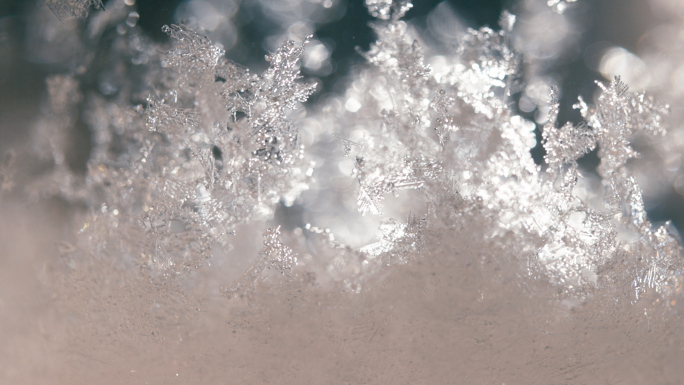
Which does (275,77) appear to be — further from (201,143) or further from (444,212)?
(444,212)

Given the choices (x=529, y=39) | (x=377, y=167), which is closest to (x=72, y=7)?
(x=377, y=167)

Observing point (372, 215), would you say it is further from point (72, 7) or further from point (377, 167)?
point (72, 7)

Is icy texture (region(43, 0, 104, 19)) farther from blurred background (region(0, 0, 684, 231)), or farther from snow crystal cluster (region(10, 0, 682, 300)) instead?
snow crystal cluster (region(10, 0, 682, 300))

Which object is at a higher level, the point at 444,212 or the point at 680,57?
the point at 680,57

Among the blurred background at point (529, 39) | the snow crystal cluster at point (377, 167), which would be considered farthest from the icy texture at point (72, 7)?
the snow crystal cluster at point (377, 167)

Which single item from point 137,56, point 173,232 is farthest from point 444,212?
point 137,56

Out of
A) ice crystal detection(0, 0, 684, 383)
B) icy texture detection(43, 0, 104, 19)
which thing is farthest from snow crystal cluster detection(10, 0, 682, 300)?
icy texture detection(43, 0, 104, 19)
